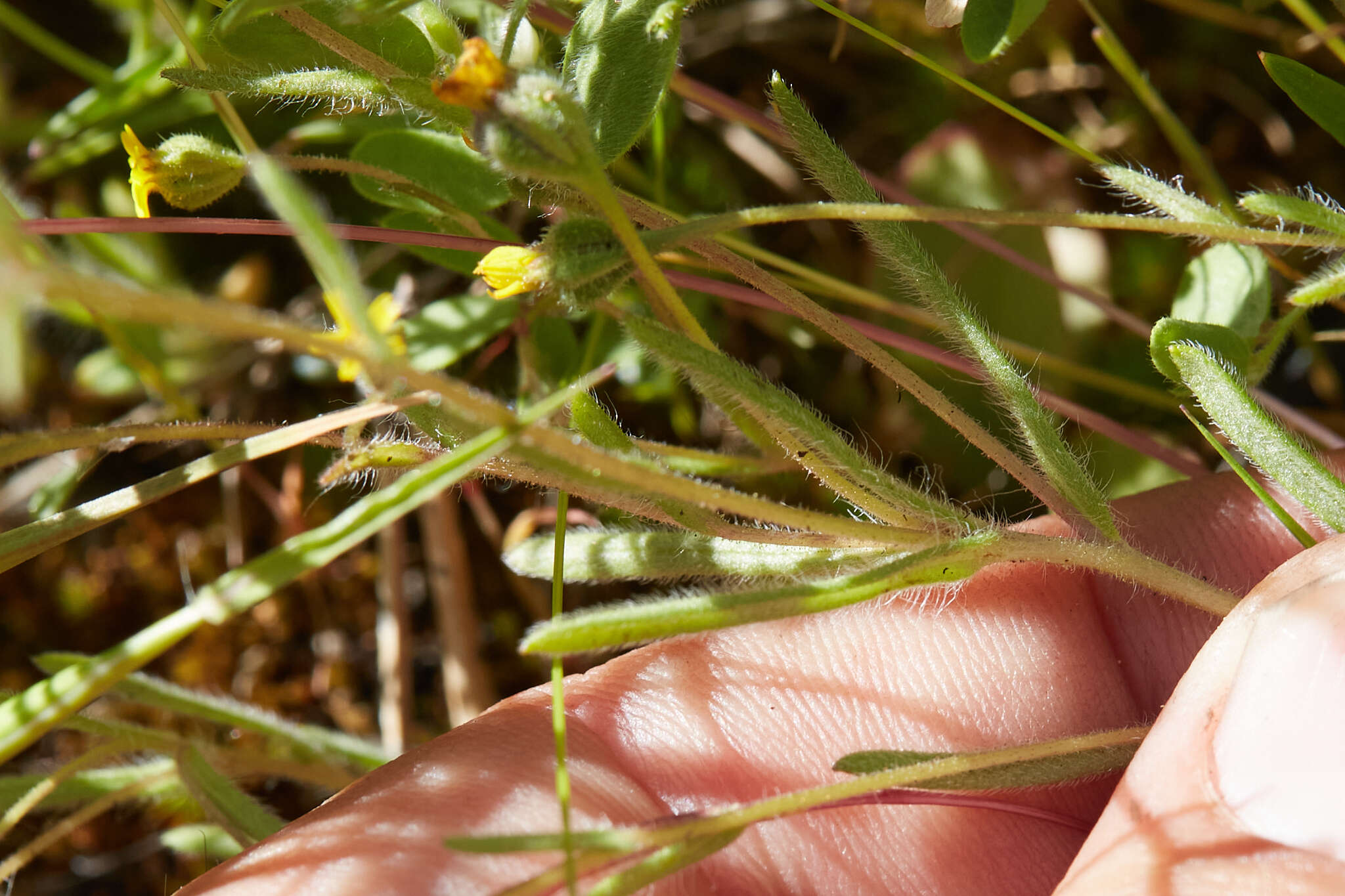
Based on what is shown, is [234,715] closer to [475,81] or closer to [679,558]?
[679,558]

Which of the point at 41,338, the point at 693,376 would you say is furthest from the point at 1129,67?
the point at 41,338

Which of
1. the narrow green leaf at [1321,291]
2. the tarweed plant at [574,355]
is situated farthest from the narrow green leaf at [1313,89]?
the narrow green leaf at [1321,291]

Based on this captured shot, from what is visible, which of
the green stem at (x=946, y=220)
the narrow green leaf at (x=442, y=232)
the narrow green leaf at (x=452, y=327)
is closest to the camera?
the green stem at (x=946, y=220)

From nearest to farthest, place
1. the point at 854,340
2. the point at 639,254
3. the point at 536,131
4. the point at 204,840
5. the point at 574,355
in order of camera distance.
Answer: the point at 536,131 < the point at 639,254 < the point at 854,340 < the point at 204,840 < the point at 574,355

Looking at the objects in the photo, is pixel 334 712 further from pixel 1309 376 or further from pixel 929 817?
pixel 1309 376

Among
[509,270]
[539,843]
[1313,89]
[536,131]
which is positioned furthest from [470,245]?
[1313,89]

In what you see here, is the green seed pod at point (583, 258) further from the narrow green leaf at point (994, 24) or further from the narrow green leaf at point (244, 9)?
the narrow green leaf at point (994, 24)
